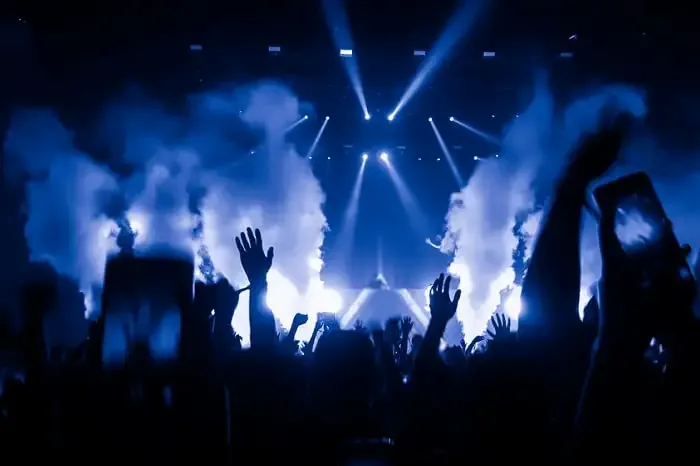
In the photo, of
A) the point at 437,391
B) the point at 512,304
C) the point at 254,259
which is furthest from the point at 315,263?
the point at 437,391

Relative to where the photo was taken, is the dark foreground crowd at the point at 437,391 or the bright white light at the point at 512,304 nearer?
the dark foreground crowd at the point at 437,391

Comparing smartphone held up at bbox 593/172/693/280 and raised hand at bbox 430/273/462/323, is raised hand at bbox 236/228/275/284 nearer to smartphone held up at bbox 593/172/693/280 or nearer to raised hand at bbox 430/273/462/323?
raised hand at bbox 430/273/462/323

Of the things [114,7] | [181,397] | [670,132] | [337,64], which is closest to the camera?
[181,397]

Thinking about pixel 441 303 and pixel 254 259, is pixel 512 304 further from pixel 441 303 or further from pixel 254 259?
pixel 441 303

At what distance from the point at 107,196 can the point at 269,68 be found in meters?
4.16

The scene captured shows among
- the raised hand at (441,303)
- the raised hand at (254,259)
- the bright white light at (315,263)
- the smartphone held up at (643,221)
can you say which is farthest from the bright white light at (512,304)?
the smartphone held up at (643,221)

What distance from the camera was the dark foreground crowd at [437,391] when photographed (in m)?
1.81

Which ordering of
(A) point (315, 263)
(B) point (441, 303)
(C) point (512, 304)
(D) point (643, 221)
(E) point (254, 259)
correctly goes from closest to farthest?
1. (D) point (643, 221)
2. (B) point (441, 303)
3. (E) point (254, 259)
4. (C) point (512, 304)
5. (A) point (315, 263)

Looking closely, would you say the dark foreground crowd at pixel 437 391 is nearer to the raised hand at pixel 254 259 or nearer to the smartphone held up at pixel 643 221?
the smartphone held up at pixel 643 221

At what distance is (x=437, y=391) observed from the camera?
8.40ft

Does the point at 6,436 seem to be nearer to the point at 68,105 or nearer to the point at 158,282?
the point at 158,282

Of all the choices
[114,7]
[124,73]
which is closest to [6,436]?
[114,7]

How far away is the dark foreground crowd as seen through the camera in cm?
181

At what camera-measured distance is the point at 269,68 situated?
459 inches
